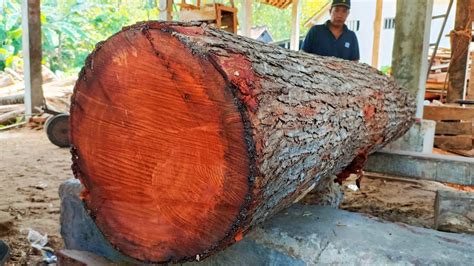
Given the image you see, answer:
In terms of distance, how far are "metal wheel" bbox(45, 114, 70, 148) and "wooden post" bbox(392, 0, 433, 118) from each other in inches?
166

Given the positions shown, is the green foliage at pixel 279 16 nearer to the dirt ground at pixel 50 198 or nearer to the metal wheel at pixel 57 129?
the metal wheel at pixel 57 129

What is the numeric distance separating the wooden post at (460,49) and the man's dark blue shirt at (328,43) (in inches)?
120

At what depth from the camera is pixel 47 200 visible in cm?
392

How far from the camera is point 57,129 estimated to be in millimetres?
6316

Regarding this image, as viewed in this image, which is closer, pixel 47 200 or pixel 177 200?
pixel 177 200

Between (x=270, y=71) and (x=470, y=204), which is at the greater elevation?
(x=270, y=71)

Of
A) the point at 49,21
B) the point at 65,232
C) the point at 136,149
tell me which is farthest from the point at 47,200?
the point at 49,21

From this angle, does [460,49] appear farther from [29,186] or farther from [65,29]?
[65,29]

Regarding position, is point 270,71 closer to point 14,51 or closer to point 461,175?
point 461,175

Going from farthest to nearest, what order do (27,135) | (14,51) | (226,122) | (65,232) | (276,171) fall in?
(14,51) → (27,135) → (65,232) → (276,171) → (226,122)

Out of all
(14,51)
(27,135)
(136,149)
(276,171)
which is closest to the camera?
(276,171)

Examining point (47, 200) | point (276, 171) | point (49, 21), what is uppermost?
point (49, 21)

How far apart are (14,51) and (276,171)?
45.6 feet

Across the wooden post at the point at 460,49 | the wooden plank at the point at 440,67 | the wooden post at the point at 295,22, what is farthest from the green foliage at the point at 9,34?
the wooden post at the point at 460,49
